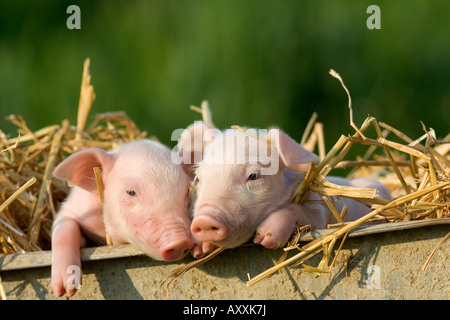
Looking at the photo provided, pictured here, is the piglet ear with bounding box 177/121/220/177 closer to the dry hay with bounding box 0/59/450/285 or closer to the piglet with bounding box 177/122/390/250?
the piglet with bounding box 177/122/390/250

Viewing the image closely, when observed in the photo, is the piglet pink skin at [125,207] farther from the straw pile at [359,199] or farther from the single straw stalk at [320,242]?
the single straw stalk at [320,242]

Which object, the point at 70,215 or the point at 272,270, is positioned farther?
the point at 70,215

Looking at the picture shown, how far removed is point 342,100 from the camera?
6996 mm

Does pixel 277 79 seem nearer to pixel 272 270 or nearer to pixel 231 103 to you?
pixel 231 103

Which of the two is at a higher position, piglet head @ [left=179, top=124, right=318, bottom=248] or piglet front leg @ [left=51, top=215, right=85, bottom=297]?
piglet head @ [left=179, top=124, right=318, bottom=248]

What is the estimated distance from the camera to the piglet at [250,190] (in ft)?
7.56

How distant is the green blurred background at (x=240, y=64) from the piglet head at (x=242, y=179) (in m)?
3.61

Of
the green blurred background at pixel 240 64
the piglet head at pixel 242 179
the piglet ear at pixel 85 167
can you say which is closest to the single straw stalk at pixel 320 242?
the piglet head at pixel 242 179

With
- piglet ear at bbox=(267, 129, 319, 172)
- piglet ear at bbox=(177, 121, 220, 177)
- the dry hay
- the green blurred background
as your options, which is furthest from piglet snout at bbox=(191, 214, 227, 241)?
the green blurred background

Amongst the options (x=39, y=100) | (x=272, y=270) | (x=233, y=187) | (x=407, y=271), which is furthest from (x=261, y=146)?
(x=39, y=100)

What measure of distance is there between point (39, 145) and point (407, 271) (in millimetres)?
1940

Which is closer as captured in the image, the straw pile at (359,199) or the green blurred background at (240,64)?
the straw pile at (359,199)

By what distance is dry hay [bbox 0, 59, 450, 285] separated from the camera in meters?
2.35

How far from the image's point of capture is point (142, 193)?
2.62 meters
